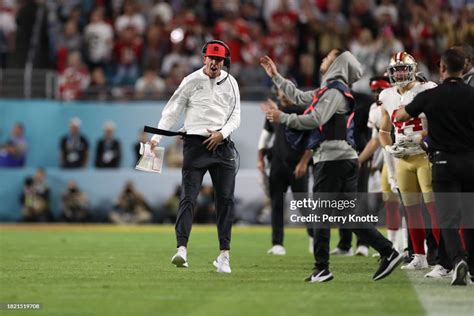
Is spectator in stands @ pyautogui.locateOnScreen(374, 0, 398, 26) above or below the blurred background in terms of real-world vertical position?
above

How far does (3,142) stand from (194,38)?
4981mm

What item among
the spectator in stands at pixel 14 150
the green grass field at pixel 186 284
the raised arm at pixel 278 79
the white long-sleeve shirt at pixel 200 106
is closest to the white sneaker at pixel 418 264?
the green grass field at pixel 186 284

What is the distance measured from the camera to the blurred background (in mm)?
24156

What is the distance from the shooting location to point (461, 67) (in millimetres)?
11086

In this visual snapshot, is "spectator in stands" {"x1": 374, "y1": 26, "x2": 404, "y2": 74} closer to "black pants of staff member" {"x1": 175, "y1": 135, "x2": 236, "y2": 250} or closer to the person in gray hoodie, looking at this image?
"black pants of staff member" {"x1": 175, "y1": 135, "x2": 236, "y2": 250}

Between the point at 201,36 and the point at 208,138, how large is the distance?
1295 cm

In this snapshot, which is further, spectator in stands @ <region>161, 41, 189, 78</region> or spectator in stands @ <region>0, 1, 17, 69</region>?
spectator in stands @ <region>0, 1, 17, 69</region>

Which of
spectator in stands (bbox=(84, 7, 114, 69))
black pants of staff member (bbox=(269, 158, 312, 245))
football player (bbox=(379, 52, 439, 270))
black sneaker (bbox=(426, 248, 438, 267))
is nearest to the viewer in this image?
football player (bbox=(379, 52, 439, 270))

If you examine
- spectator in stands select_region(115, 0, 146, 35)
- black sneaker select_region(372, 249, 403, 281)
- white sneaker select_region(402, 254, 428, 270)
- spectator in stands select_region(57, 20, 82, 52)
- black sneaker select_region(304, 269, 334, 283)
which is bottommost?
white sneaker select_region(402, 254, 428, 270)

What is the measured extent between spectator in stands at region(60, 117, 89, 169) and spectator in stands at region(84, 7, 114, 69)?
1.77m

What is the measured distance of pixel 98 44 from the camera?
25.7 meters

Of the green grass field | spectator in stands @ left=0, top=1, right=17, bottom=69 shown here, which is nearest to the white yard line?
the green grass field

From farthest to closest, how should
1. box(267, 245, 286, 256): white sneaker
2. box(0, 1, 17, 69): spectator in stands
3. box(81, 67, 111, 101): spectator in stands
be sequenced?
box(0, 1, 17, 69): spectator in stands
box(81, 67, 111, 101): spectator in stands
box(267, 245, 286, 256): white sneaker

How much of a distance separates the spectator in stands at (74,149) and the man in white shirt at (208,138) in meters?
12.2
